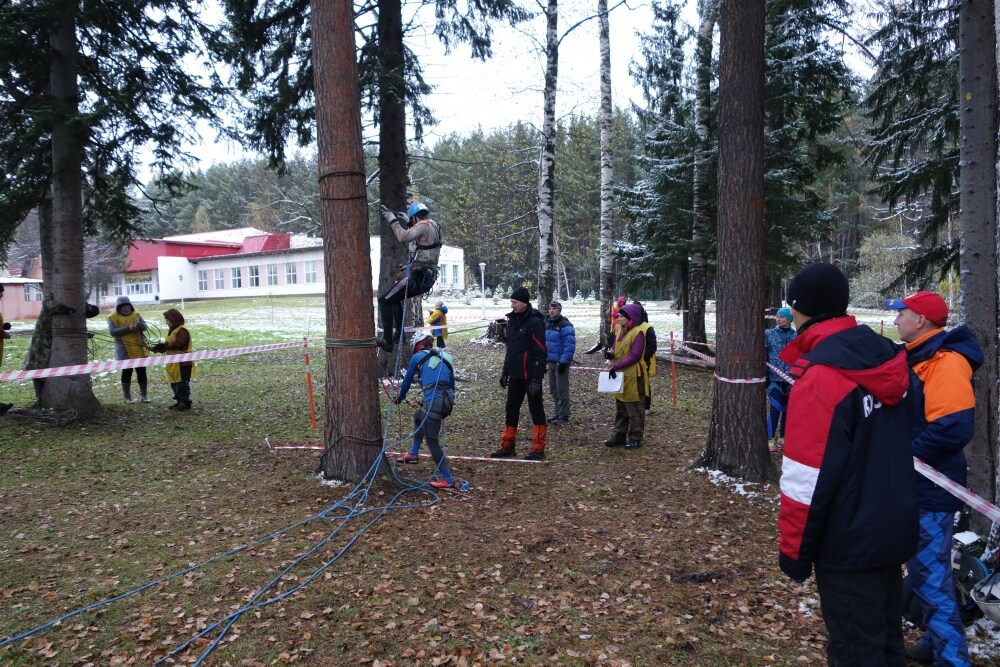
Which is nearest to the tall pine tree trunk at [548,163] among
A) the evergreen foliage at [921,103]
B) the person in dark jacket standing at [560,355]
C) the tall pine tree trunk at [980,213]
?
the person in dark jacket standing at [560,355]

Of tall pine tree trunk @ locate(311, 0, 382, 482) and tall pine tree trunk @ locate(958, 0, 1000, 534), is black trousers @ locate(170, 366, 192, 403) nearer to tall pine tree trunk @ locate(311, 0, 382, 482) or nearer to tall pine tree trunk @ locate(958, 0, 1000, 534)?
tall pine tree trunk @ locate(311, 0, 382, 482)

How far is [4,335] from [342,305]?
653 cm

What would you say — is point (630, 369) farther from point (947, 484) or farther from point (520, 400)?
point (947, 484)

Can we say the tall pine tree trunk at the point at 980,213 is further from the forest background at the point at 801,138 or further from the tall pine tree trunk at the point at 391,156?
the tall pine tree trunk at the point at 391,156

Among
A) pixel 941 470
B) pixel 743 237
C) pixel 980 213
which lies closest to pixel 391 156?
pixel 743 237

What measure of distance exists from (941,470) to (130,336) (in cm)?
1152

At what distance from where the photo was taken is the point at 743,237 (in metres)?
6.32

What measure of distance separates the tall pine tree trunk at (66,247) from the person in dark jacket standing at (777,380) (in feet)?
32.6

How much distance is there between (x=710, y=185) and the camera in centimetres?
1452

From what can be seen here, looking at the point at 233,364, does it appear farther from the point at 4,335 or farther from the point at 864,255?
the point at 864,255

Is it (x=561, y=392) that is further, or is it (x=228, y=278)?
(x=228, y=278)

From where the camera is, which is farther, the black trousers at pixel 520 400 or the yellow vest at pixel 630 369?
the yellow vest at pixel 630 369

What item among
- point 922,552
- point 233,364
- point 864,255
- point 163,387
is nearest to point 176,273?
point 233,364

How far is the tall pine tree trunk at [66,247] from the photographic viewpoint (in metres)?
8.98
